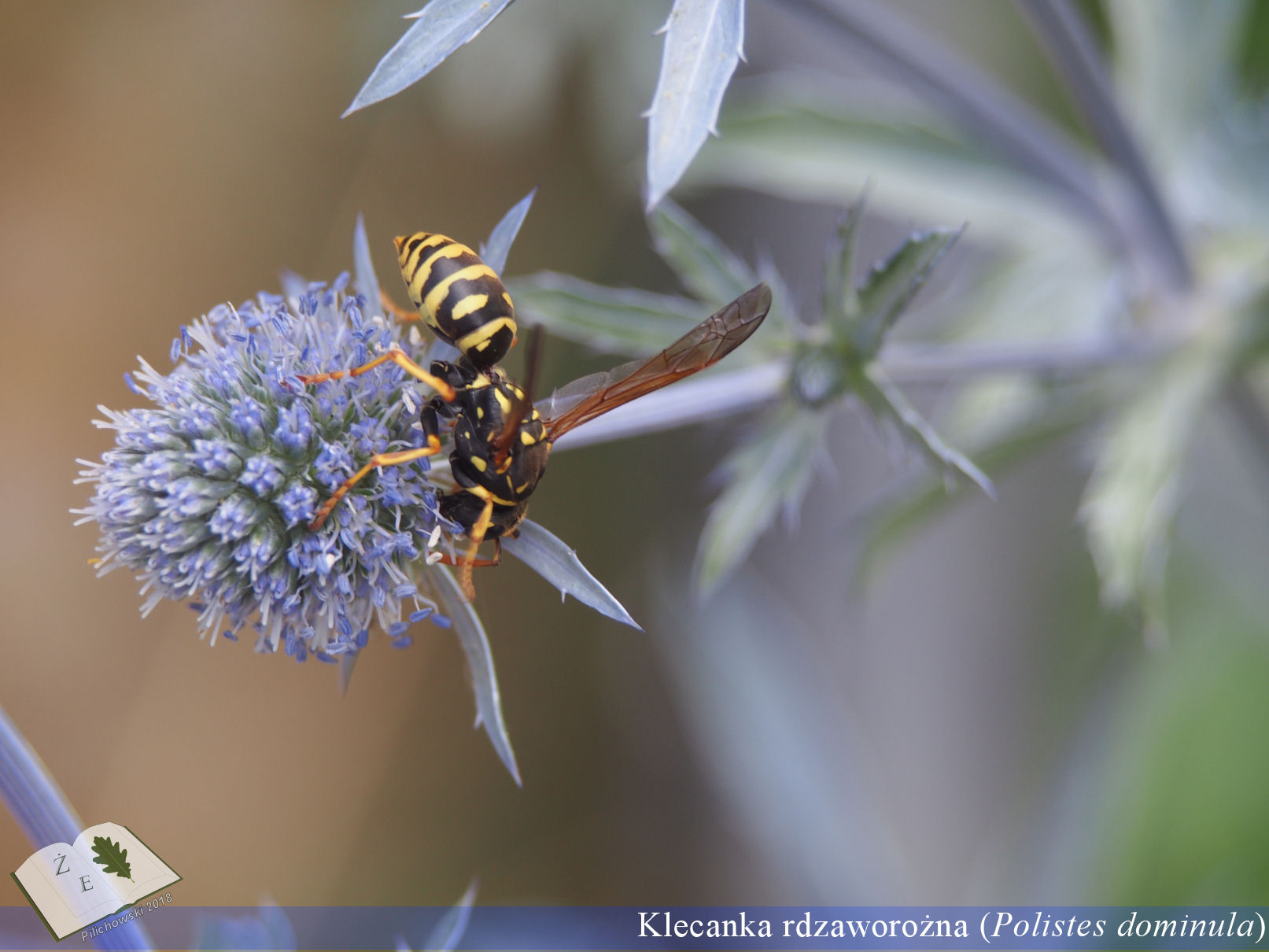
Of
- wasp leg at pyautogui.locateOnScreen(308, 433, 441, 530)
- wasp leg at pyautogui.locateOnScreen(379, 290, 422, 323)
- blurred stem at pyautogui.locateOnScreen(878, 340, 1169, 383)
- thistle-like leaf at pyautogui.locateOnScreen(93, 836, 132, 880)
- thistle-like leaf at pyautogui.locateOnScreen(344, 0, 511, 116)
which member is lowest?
blurred stem at pyautogui.locateOnScreen(878, 340, 1169, 383)

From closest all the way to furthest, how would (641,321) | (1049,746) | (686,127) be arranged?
(686,127), (641,321), (1049,746)

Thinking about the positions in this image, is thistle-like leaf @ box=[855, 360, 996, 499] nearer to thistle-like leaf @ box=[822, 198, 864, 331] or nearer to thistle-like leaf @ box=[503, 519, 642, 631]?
thistle-like leaf @ box=[822, 198, 864, 331]

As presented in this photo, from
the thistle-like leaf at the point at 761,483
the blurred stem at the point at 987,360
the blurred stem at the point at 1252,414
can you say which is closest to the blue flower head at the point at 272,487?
the thistle-like leaf at the point at 761,483

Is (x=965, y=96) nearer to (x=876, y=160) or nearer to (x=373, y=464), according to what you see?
(x=876, y=160)

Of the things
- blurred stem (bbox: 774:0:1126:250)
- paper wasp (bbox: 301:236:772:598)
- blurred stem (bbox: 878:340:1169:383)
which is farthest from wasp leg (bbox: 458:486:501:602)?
blurred stem (bbox: 774:0:1126:250)

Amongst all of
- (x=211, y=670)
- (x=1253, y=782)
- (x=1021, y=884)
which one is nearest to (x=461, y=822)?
(x=211, y=670)

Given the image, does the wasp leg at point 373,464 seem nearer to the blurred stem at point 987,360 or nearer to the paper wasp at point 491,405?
the paper wasp at point 491,405

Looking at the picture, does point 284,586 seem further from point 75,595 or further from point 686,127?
point 75,595
